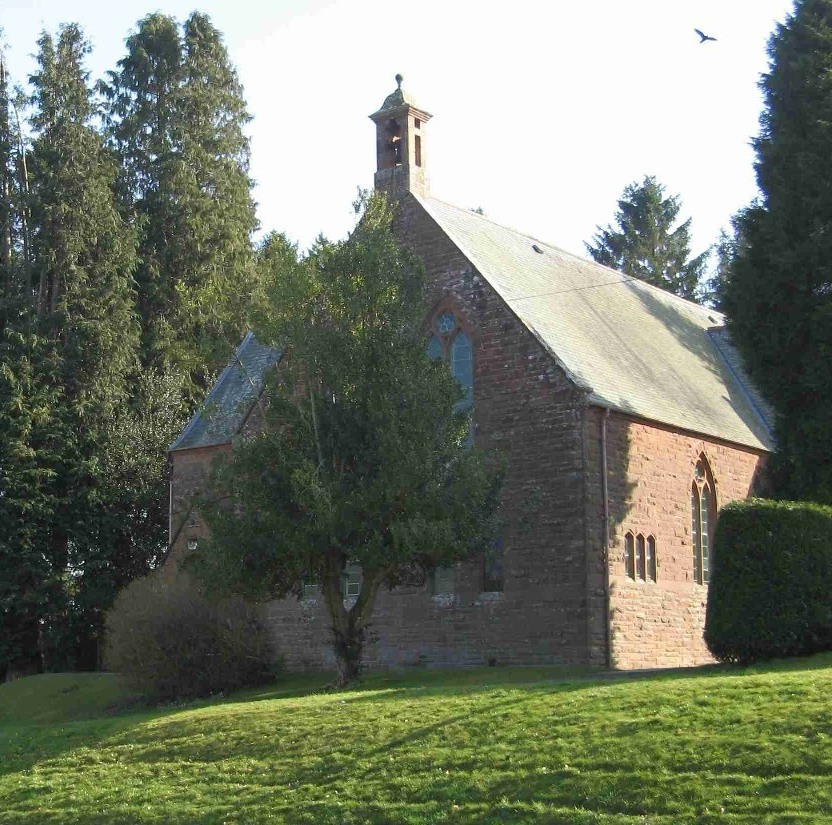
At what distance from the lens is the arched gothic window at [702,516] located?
2947cm

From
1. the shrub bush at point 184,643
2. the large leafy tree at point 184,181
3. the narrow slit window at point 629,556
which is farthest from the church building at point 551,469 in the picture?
the large leafy tree at point 184,181

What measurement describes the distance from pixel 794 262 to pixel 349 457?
1029 cm

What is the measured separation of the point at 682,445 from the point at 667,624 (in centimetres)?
446

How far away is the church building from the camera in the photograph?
25.7m

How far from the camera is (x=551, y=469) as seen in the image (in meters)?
26.1

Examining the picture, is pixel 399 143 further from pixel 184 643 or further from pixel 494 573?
pixel 184 643

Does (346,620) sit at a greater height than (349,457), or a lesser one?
lesser

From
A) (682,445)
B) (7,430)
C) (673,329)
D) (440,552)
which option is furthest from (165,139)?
(440,552)

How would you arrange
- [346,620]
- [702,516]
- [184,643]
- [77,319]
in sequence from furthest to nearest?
1. [77,319]
2. [702,516]
3. [184,643]
4. [346,620]

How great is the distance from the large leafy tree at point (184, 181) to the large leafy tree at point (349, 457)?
1978 centimetres

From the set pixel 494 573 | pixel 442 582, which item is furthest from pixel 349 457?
pixel 442 582

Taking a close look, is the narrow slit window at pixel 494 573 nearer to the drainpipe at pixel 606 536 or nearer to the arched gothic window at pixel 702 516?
the drainpipe at pixel 606 536

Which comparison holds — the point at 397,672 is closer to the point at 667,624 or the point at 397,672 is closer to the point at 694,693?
the point at 667,624

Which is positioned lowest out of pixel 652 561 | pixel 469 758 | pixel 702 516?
pixel 469 758
